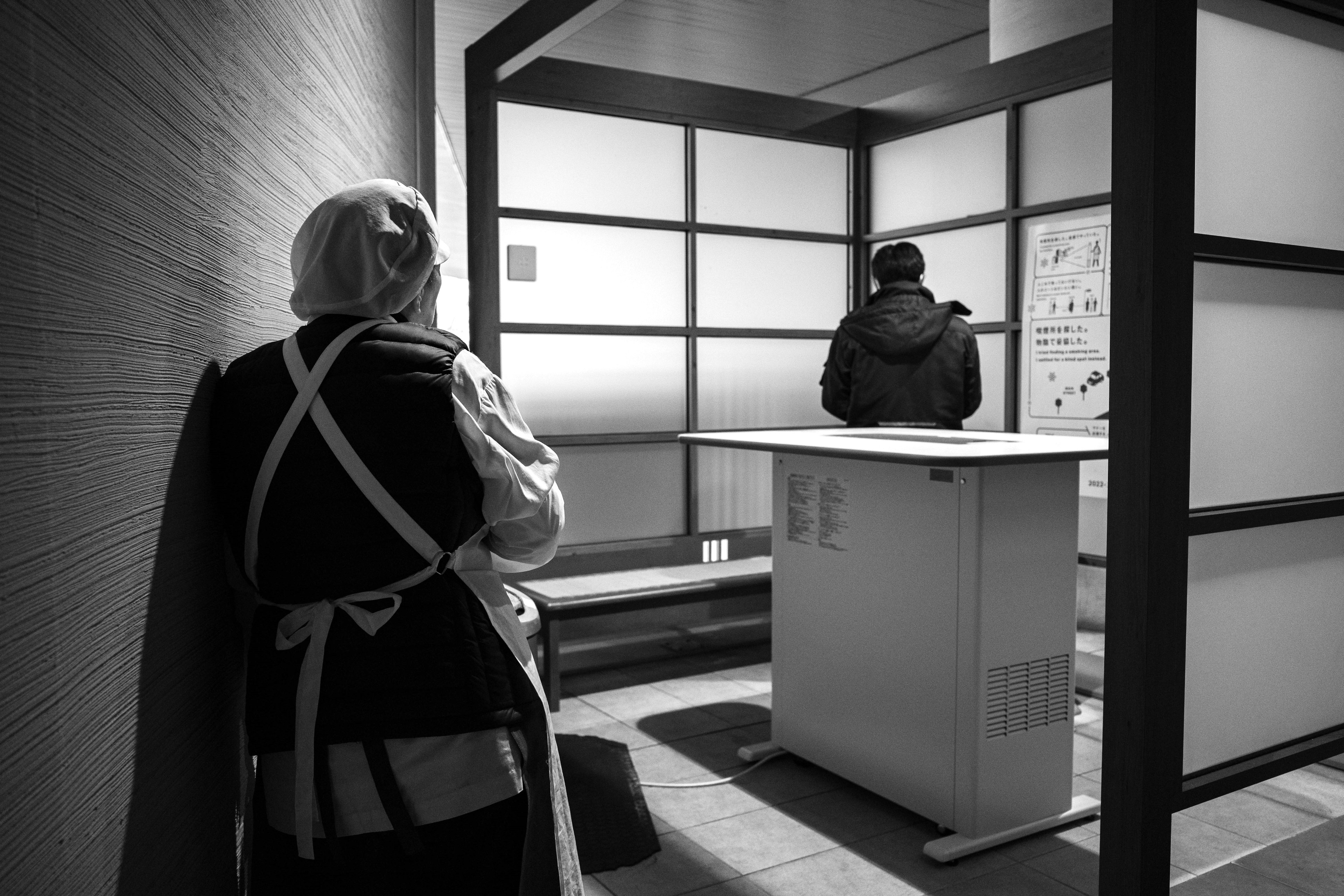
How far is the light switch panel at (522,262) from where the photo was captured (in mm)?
4195

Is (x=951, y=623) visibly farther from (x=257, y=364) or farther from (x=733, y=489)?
(x=733, y=489)

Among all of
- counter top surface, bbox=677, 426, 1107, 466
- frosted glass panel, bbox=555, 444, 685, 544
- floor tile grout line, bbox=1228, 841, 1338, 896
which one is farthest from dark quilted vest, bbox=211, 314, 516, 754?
frosted glass panel, bbox=555, 444, 685, 544

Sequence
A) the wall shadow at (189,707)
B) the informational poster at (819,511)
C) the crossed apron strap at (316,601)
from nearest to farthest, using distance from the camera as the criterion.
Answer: the wall shadow at (189,707)
the crossed apron strap at (316,601)
the informational poster at (819,511)

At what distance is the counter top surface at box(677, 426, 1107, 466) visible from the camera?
233 centimetres

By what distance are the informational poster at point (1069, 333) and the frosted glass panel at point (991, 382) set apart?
0.39 ft

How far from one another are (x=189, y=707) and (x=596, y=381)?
10.5 ft

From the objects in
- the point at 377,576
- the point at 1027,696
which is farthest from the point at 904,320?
the point at 377,576

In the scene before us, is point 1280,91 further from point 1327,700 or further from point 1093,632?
point 1093,632

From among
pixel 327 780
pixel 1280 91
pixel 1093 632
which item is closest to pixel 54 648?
pixel 327 780

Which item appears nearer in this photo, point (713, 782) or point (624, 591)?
point (713, 782)

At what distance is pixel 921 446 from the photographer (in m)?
2.70

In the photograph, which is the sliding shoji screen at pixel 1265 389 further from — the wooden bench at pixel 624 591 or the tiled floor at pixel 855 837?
the wooden bench at pixel 624 591

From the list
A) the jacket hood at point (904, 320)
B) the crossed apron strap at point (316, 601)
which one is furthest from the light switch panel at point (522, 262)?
the crossed apron strap at point (316, 601)

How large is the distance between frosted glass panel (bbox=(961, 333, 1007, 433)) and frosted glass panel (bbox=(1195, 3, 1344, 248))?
2.64 meters
